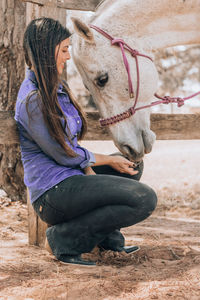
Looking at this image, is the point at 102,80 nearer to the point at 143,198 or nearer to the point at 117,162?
the point at 117,162

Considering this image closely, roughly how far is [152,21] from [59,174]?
1384 mm

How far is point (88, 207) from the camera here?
195 cm

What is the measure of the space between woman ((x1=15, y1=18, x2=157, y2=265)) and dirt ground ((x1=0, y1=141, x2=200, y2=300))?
18 cm

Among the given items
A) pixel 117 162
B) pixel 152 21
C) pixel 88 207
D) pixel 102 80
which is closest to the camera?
pixel 88 207

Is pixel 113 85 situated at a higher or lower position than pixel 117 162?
higher

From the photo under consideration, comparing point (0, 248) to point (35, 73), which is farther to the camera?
point (0, 248)

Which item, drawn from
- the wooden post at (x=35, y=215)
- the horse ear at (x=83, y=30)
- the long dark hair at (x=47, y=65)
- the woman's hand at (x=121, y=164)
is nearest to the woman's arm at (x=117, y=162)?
the woman's hand at (x=121, y=164)

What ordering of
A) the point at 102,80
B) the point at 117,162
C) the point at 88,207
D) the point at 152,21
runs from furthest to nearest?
the point at 152,21, the point at 102,80, the point at 117,162, the point at 88,207

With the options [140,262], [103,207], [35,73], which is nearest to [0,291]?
[103,207]

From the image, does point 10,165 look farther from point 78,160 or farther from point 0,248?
point 78,160

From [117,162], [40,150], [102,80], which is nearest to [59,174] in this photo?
[40,150]

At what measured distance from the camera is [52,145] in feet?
6.31

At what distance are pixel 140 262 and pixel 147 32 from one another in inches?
62.3

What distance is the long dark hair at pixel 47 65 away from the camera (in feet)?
6.25
